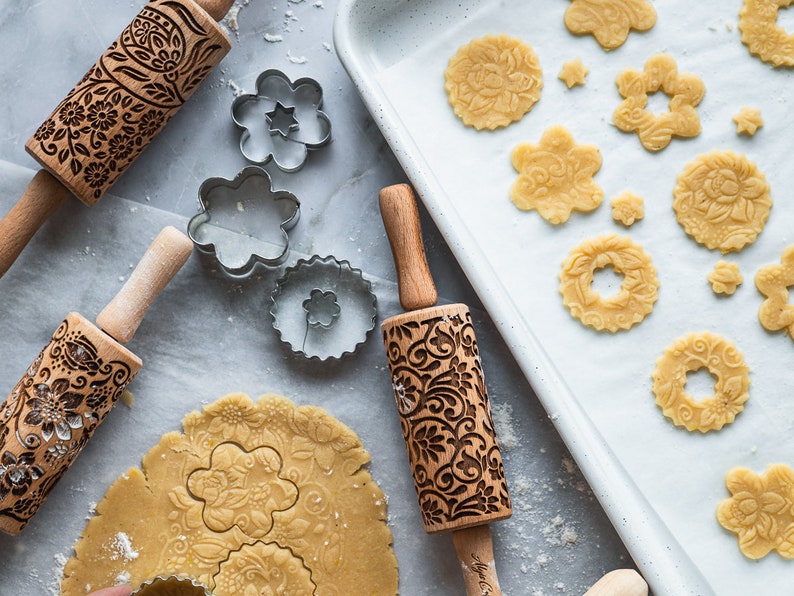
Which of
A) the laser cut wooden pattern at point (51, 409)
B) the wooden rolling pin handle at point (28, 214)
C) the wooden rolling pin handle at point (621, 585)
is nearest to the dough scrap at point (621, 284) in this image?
the wooden rolling pin handle at point (621, 585)

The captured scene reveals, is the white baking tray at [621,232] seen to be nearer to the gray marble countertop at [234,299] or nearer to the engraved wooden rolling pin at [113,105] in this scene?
the gray marble countertop at [234,299]

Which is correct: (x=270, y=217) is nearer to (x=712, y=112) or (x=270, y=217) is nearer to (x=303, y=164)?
(x=303, y=164)

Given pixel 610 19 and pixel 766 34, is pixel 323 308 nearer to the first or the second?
pixel 610 19

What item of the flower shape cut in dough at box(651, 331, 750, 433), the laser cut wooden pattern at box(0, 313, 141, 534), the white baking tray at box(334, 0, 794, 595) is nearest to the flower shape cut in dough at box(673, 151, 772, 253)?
the white baking tray at box(334, 0, 794, 595)

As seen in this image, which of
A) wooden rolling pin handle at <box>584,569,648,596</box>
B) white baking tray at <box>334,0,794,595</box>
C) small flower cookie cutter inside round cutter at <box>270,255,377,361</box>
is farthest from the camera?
small flower cookie cutter inside round cutter at <box>270,255,377,361</box>

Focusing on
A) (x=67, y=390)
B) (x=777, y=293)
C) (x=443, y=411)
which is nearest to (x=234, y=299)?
(x=67, y=390)

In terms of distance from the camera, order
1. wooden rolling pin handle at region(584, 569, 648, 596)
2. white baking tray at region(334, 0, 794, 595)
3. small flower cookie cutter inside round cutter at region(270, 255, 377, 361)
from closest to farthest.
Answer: wooden rolling pin handle at region(584, 569, 648, 596), white baking tray at region(334, 0, 794, 595), small flower cookie cutter inside round cutter at region(270, 255, 377, 361)

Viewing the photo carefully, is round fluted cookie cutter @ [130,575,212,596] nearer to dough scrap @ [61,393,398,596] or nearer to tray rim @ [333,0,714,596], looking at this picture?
dough scrap @ [61,393,398,596]

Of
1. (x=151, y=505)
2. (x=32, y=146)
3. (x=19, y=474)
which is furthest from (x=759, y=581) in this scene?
(x=32, y=146)
